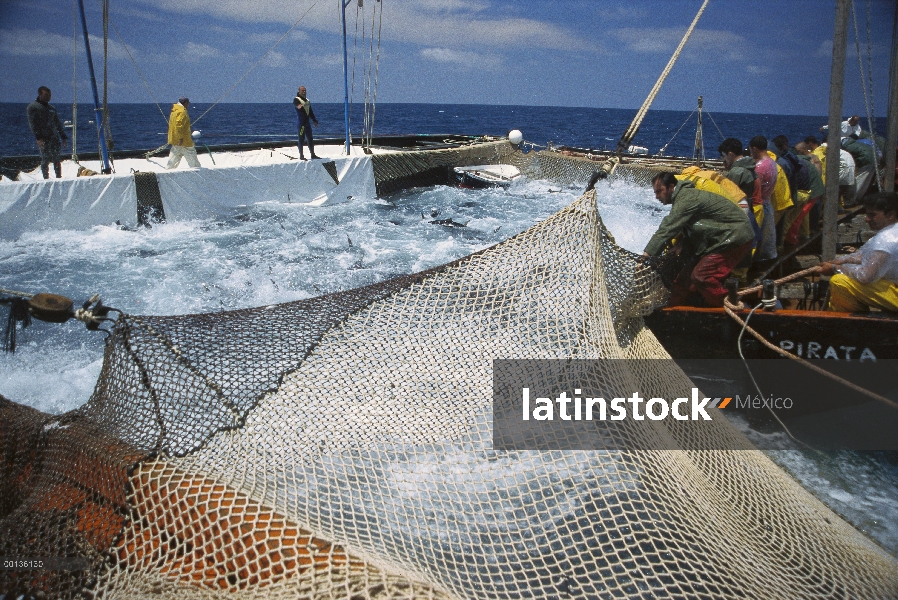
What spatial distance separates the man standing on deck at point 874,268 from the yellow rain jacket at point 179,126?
11.7 m

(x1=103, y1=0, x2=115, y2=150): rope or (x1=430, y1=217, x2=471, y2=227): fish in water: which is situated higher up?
(x1=103, y1=0, x2=115, y2=150): rope

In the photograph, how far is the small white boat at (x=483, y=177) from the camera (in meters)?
17.3

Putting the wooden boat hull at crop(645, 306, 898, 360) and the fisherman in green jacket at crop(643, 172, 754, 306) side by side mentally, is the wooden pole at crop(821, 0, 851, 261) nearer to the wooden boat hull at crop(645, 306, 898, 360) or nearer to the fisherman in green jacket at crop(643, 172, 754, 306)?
the fisherman in green jacket at crop(643, 172, 754, 306)

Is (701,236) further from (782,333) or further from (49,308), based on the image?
(49,308)

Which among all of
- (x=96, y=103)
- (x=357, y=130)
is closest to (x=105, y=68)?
(x=96, y=103)

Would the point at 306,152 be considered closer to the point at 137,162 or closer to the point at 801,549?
the point at 137,162

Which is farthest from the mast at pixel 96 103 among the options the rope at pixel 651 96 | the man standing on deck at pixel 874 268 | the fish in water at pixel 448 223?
the man standing on deck at pixel 874 268

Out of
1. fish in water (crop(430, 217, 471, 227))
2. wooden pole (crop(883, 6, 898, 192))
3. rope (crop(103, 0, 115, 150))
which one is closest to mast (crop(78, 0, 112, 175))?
rope (crop(103, 0, 115, 150))

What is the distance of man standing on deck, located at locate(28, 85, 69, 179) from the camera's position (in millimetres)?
9977

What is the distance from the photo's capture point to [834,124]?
539 centimetres

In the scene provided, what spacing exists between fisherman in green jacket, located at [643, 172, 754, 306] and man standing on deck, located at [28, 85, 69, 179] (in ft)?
34.6

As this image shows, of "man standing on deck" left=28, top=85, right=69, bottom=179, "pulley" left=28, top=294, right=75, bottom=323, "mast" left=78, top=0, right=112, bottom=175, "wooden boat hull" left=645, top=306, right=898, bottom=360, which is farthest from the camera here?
"mast" left=78, top=0, right=112, bottom=175

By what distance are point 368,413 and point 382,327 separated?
57 centimetres

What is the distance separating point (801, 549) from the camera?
272cm
